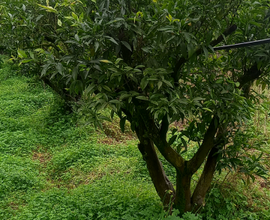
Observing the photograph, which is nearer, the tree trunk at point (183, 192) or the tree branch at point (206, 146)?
the tree branch at point (206, 146)

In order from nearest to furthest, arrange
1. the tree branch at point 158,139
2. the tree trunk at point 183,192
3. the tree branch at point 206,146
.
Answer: the tree branch at point 158,139
the tree branch at point 206,146
the tree trunk at point 183,192

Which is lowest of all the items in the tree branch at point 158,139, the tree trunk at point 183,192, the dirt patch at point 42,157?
the dirt patch at point 42,157

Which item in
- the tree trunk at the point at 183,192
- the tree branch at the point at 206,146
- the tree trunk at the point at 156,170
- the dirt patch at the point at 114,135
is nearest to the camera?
the tree branch at the point at 206,146

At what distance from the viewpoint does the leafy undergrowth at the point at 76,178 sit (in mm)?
2912

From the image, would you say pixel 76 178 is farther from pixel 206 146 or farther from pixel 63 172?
pixel 206 146

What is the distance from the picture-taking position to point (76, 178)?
13.0 ft

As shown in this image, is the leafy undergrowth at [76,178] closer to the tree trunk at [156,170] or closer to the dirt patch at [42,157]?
the dirt patch at [42,157]

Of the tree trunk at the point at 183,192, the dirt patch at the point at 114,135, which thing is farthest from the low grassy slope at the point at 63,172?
the tree trunk at the point at 183,192

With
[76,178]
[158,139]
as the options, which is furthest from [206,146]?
[76,178]

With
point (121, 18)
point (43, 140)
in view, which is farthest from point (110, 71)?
point (43, 140)

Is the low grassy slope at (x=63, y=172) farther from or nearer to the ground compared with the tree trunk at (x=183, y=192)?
nearer to the ground

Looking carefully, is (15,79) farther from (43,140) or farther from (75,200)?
(75,200)

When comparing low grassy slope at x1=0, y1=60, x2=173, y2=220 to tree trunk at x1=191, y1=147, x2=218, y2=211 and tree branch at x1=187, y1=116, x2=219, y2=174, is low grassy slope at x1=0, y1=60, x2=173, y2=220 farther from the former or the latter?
tree branch at x1=187, y1=116, x2=219, y2=174

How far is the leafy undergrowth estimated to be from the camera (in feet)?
9.55
